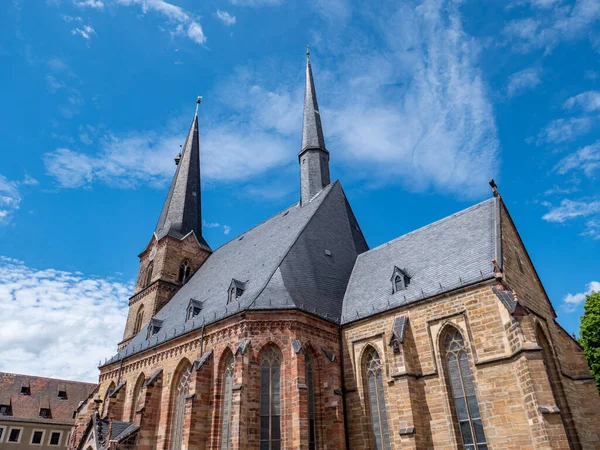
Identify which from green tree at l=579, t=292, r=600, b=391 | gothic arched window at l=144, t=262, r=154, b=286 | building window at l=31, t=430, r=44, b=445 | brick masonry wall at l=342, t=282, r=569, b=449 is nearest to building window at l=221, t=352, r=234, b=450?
brick masonry wall at l=342, t=282, r=569, b=449

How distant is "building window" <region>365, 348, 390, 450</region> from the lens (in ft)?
45.6

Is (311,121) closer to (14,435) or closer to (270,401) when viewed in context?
(270,401)

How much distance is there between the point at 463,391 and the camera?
1280 centimetres

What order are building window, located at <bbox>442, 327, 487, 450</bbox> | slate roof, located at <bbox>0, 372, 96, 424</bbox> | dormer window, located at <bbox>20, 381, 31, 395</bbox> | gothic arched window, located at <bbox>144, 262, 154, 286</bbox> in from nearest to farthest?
building window, located at <bbox>442, 327, 487, 450</bbox>, gothic arched window, located at <bbox>144, 262, 154, 286</bbox>, slate roof, located at <bbox>0, 372, 96, 424</bbox>, dormer window, located at <bbox>20, 381, 31, 395</bbox>

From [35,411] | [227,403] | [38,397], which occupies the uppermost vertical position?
[38,397]

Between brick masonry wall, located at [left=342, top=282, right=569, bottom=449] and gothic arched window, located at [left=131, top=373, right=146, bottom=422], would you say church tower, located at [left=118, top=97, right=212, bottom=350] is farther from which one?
brick masonry wall, located at [left=342, top=282, right=569, bottom=449]

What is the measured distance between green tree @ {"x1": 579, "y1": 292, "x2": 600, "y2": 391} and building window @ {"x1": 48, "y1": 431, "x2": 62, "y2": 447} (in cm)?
3442

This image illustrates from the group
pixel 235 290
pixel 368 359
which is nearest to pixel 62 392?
pixel 235 290

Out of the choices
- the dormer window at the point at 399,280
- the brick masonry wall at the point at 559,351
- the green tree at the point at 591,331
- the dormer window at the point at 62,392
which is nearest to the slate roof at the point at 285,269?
the dormer window at the point at 399,280

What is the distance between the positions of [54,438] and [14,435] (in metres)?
2.56

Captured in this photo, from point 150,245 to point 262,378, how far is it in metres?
18.6

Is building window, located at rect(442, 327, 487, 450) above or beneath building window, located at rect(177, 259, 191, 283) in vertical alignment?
beneath

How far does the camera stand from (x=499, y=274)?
1295 cm

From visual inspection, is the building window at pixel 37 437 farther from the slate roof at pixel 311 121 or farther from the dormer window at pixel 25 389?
the slate roof at pixel 311 121
